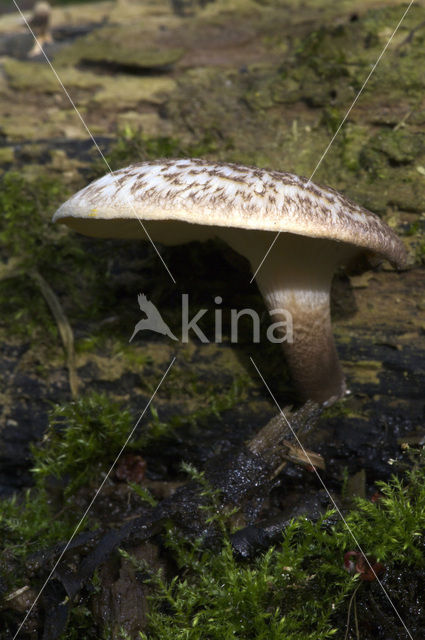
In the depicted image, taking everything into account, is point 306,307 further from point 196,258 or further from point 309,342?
point 196,258

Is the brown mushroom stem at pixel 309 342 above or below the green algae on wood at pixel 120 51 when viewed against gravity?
below

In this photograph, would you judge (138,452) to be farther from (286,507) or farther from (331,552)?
(331,552)

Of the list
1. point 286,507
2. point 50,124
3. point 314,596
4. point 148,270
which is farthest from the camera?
point 50,124

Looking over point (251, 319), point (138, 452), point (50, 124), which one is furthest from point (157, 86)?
point (138, 452)

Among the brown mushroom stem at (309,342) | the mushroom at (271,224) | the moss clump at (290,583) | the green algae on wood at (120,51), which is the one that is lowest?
the moss clump at (290,583)

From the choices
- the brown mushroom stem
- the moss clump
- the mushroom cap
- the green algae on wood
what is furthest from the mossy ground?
the mushroom cap

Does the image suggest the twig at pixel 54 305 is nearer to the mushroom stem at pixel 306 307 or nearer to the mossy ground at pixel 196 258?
the mossy ground at pixel 196 258

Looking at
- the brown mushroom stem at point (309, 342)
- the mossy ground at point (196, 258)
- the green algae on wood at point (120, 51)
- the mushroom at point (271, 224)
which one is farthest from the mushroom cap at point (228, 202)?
the green algae on wood at point (120, 51)

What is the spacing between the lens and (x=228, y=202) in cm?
187

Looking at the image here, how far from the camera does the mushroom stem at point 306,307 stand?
8.29ft

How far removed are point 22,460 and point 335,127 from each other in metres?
2.96

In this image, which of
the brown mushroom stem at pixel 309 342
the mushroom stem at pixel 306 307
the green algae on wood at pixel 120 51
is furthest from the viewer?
the green algae on wood at pixel 120 51

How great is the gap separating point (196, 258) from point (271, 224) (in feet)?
4.32

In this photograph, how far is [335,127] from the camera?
3.23 meters
